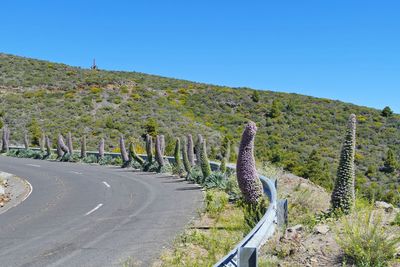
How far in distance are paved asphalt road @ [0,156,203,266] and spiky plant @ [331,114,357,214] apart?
3.71 metres

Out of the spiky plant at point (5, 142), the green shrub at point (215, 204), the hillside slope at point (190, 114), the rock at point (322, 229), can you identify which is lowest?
the green shrub at point (215, 204)

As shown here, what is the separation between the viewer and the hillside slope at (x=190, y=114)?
43750mm

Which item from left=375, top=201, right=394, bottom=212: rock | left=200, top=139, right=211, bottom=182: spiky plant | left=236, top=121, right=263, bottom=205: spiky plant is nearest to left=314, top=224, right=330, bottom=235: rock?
left=375, top=201, right=394, bottom=212: rock

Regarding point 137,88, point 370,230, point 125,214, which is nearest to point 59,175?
point 125,214

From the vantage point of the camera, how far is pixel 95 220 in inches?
520

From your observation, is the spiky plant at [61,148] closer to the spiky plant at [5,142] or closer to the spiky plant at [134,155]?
the spiky plant at [5,142]

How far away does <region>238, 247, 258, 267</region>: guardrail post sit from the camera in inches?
228

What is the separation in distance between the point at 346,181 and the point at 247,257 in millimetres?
3848

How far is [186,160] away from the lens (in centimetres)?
2291

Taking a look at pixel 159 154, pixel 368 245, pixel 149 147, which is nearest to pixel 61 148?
pixel 149 147

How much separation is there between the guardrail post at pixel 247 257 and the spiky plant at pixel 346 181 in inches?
139

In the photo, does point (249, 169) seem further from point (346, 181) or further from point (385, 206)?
point (385, 206)

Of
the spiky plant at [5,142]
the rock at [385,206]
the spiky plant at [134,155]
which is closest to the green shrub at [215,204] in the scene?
the rock at [385,206]

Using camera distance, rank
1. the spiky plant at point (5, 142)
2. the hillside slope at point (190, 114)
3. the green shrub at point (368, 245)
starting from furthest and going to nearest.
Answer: the hillside slope at point (190, 114)
the spiky plant at point (5, 142)
the green shrub at point (368, 245)
